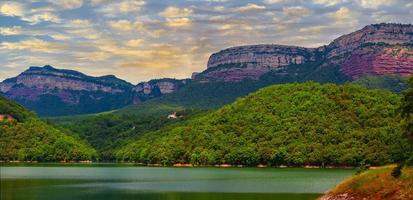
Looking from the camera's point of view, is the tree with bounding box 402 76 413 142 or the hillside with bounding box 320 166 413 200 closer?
the hillside with bounding box 320 166 413 200

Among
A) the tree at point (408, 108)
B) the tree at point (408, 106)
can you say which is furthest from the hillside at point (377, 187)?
the tree at point (408, 106)

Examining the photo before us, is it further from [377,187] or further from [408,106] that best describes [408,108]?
[377,187]

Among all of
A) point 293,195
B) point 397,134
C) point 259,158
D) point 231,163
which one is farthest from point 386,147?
point 293,195

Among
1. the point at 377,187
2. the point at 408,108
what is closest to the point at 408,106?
the point at 408,108

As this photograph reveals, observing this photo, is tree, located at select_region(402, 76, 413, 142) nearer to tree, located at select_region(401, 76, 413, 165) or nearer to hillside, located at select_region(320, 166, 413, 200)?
tree, located at select_region(401, 76, 413, 165)

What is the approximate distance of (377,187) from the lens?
6153 centimetres

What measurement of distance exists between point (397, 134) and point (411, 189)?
119 metres

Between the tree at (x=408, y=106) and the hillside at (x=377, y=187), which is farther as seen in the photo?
the tree at (x=408, y=106)

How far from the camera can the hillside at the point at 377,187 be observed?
5831 centimetres

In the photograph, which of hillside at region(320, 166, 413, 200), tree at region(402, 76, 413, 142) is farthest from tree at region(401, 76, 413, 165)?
hillside at region(320, 166, 413, 200)

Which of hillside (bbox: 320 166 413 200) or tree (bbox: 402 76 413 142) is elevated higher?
tree (bbox: 402 76 413 142)

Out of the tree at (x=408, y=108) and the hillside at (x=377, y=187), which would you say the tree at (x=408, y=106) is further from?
the hillside at (x=377, y=187)

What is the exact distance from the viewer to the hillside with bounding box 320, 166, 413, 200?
58312 millimetres

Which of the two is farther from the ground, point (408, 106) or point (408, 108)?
point (408, 106)
